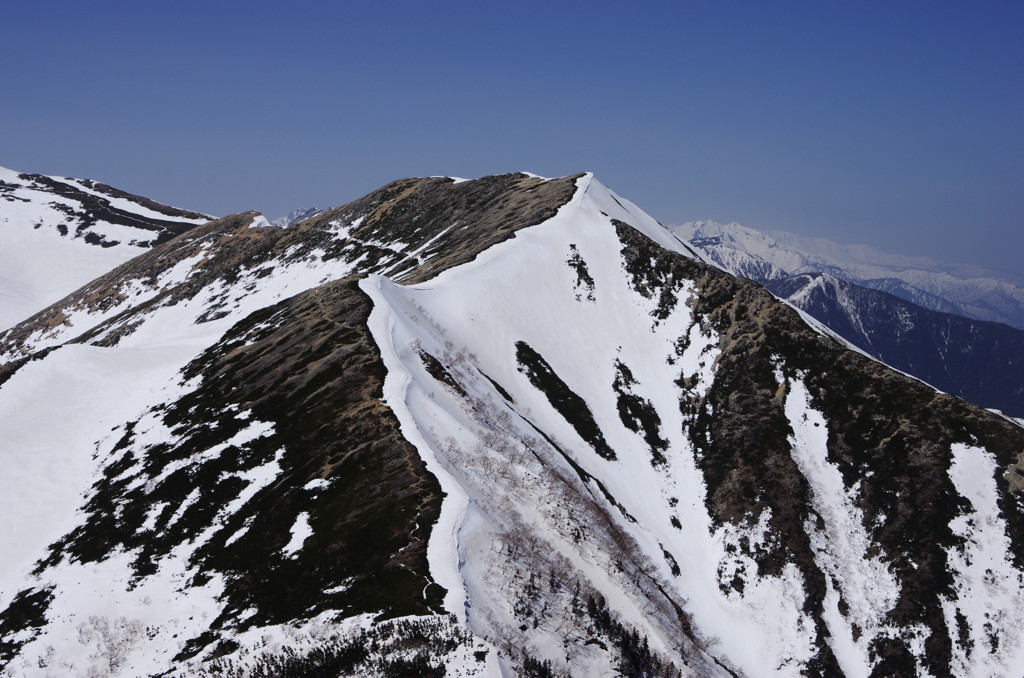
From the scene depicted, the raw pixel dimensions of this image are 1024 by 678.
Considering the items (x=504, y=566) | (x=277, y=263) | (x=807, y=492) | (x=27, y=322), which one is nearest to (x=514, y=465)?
(x=504, y=566)

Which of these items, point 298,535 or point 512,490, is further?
point 512,490

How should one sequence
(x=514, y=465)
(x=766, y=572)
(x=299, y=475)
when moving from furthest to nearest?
1. (x=766, y=572)
2. (x=514, y=465)
3. (x=299, y=475)

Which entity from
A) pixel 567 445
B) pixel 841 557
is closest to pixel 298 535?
pixel 567 445

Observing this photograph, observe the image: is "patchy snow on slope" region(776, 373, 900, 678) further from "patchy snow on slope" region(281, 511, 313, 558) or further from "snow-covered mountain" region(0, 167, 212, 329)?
"snow-covered mountain" region(0, 167, 212, 329)

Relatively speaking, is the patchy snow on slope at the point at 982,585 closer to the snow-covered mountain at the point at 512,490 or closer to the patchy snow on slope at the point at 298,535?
the snow-covered mountain at the point at 512,490

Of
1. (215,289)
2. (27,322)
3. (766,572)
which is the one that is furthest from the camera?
(27,322)

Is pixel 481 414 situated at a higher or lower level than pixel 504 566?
higher

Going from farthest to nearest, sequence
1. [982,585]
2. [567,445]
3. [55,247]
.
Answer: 1. [55,247]
2. [567,445]
3. [982,585]

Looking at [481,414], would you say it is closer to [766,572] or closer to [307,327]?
[307,327]

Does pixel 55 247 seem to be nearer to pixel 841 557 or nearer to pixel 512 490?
pixel 512 490

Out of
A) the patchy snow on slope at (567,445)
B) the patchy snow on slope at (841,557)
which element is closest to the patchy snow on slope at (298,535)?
the patchy snow on slope at (567,445)
